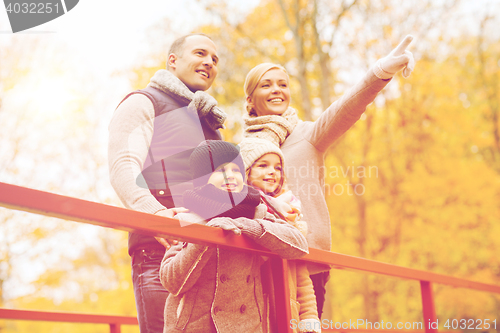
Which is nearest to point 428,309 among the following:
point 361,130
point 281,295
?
point 281,295

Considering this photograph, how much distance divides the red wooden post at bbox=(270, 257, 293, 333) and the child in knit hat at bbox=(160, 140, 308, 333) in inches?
2.2

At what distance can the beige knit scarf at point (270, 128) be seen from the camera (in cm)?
244

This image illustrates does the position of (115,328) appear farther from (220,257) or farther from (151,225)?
(151,225)

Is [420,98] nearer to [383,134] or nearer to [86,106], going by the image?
[383,134]

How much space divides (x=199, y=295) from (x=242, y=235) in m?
0.28

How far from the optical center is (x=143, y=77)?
9539 millimetres

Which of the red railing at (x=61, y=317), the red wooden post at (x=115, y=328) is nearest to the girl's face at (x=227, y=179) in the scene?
the red railing at (x=61, y=317)

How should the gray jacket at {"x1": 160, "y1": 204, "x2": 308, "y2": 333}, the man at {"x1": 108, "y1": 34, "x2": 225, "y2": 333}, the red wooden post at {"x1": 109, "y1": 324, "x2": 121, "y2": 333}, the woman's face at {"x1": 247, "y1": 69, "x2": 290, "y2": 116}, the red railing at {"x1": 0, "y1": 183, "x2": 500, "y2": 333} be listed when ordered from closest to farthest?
the red railing at {"x1": 0, "y1": 183, "x2": 500, "y2": 333}, the gray jacket at {"x1": 160, "y1": 204, "x2": 308, "y2": 333}, the man at {"x1": 108, "y1": 34, "x2": 225, "y2": 333}, the woman's face at {"x1": 247, "y1": 69, "x2": 290, "y2": 116}, the red wooden post at {"x1": 109, "y1": 324, "x2": 121, "y2": 333}

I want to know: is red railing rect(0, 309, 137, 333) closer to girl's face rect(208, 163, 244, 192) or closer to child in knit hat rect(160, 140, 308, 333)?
child in knit hat rect(160, 140, 308, 333)

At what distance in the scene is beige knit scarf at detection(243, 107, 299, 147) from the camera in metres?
2.44

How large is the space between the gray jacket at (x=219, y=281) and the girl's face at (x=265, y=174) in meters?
0.37

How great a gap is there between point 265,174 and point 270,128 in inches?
18.4

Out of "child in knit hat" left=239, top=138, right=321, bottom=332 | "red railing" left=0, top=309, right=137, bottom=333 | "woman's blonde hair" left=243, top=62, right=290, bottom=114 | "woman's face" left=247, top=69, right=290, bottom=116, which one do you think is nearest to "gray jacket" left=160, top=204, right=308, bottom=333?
"child in knit hat" left=239, top=138, right=321, bottom=332

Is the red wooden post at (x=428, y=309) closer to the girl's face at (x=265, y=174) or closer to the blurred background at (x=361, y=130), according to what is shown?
the girl's face at (x=265, y=174)
